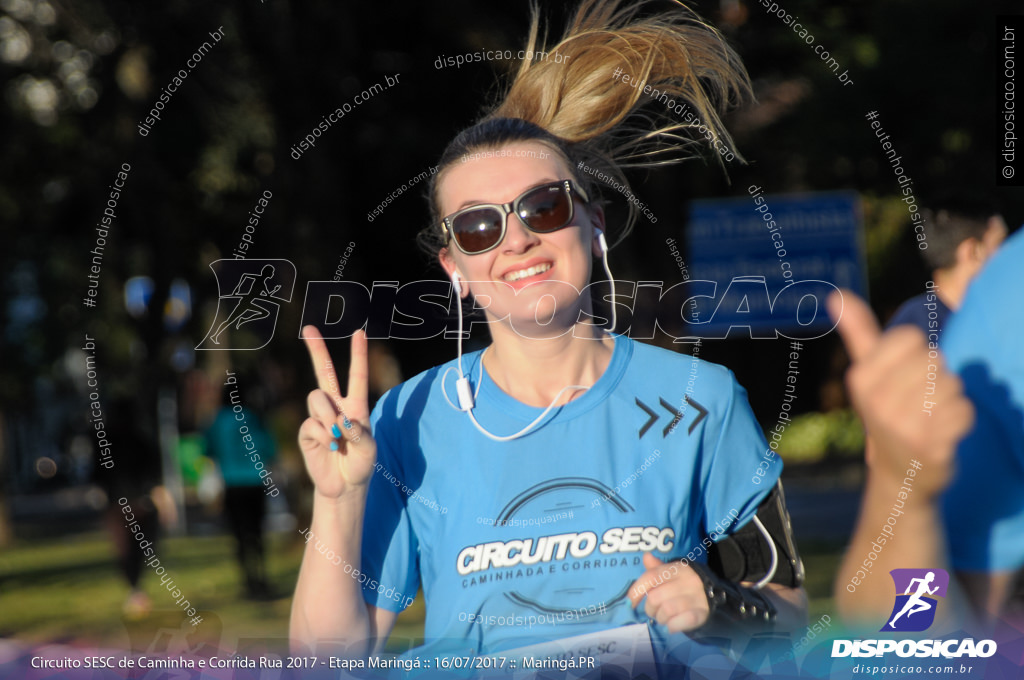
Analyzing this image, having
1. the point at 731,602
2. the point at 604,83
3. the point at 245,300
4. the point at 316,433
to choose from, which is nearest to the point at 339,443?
the point at 316,433

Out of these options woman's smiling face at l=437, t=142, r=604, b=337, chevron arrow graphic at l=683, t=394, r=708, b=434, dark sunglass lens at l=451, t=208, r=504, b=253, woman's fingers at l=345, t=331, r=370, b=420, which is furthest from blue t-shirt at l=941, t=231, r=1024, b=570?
woman's fingers at l=345, t=331, r=370, b=420

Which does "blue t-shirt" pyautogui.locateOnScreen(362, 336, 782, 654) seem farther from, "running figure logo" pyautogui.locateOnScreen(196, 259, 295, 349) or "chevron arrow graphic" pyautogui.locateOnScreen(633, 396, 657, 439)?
"running figure logo" pyautogui.locateOnScreen(196, 259, 295, 349)

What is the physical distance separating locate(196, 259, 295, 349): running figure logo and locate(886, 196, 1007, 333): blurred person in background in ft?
5.38

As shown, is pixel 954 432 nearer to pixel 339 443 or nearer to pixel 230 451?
pixel 339 443

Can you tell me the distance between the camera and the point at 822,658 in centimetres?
214

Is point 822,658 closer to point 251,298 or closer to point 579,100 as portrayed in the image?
point 579,100

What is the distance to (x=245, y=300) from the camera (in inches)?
117

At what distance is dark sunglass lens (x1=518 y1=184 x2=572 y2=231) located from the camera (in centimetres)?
212

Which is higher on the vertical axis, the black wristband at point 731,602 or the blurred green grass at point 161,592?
the blurred green grass at point 161,592

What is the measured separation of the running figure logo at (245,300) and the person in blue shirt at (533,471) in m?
0.80

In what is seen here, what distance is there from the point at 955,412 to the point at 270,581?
6514 mm

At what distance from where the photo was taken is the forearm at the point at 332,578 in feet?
6.62

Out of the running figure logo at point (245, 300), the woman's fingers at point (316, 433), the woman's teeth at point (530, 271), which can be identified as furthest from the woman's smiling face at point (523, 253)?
the running figure logo at point (245, 300)

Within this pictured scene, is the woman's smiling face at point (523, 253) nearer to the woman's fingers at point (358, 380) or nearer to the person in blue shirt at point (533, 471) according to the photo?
→ the person in blue shirt at point (533, 471)
